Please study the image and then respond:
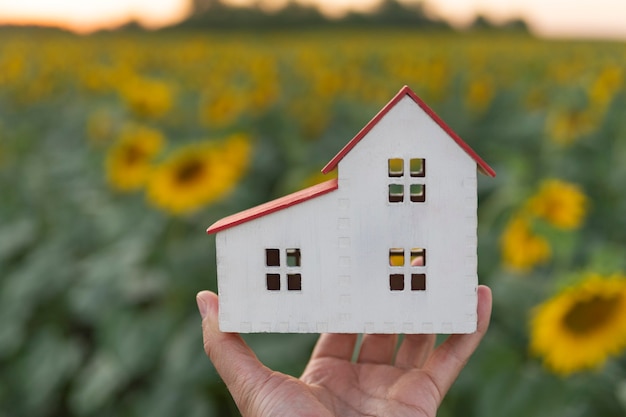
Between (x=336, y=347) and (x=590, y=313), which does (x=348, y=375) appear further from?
(x=590, y=313)

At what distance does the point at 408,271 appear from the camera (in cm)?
139

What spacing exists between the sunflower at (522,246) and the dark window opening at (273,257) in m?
Result: 1.05

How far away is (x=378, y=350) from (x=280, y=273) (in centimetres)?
45

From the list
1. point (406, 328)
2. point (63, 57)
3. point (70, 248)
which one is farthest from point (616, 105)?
point (63, 57)

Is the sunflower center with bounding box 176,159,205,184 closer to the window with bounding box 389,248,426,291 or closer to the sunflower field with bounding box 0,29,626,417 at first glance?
the sunflower field with bounding box 0,29,626,417

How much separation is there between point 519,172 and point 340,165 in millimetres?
1240

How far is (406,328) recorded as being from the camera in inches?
55.4

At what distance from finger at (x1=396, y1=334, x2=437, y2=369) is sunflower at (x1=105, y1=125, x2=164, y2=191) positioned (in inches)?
65.3

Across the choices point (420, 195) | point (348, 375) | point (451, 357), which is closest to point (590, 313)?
point (451, 357)

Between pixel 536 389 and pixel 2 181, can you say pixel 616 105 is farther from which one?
pixel 2 181

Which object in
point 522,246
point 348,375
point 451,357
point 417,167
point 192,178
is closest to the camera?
point 417,167

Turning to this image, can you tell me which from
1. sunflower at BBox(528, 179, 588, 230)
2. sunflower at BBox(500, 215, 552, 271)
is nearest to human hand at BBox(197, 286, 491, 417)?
sunflower at BBox(500, 215, 552, 271)

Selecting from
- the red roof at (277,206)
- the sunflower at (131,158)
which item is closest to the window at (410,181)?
the red roof at (277,206)

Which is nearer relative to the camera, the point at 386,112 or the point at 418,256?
the point at 386,112
